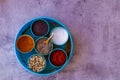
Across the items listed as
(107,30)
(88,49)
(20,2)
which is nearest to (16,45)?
(20,2)

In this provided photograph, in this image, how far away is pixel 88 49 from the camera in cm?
128

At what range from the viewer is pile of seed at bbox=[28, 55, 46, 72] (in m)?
1.20

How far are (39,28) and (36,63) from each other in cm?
17

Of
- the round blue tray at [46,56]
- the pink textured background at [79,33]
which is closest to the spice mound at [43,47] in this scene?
the round blue tray at [46,56]

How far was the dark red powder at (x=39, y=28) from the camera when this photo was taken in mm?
1213

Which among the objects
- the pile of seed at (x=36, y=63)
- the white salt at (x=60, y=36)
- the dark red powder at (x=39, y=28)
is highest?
the dark red powder at (x=39, y=28)

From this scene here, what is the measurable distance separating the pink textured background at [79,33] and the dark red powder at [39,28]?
3.1 inches

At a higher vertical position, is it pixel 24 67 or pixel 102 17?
pixel 102 17

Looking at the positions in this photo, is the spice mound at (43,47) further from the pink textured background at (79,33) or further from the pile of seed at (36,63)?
the pink textured background at (79,33)

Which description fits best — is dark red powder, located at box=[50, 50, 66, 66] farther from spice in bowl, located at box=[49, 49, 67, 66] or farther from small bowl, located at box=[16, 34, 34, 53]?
small bowl, located at box=[16, 34, 34, 53]

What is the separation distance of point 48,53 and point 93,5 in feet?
1.14

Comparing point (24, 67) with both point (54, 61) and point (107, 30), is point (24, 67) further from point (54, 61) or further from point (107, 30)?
point (107, 30)

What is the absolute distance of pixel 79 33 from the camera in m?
1.29

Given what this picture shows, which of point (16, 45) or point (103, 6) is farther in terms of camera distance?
point (103, 6)
